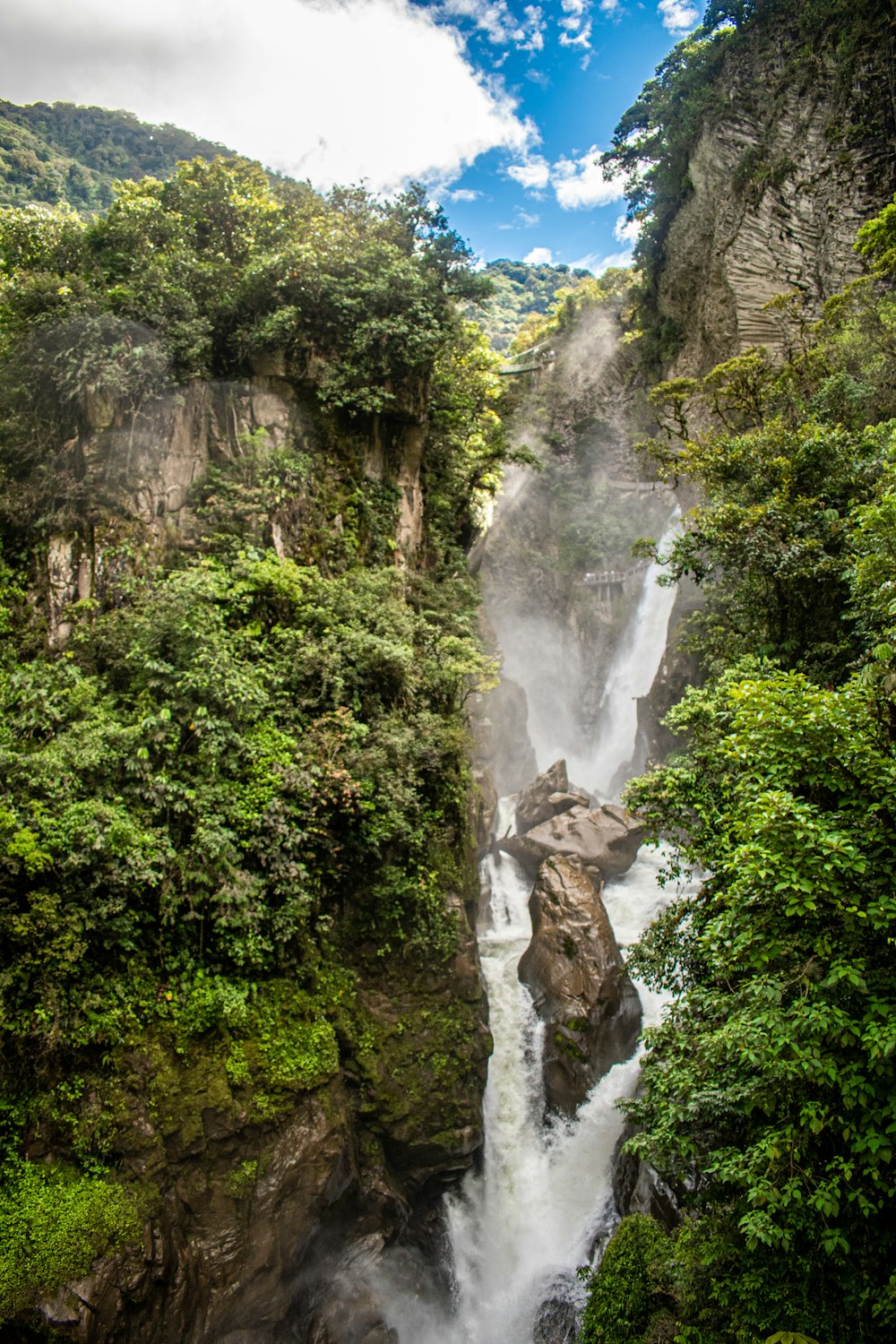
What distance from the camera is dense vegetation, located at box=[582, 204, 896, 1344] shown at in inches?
167

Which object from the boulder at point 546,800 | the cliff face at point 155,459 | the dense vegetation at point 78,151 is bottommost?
the boulder at point 546,800

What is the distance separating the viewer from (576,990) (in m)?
12.7

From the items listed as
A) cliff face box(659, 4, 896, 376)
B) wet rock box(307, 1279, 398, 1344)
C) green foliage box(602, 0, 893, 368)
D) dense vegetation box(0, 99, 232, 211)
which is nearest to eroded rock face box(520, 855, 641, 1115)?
wet rock box(307, 1279, 398, 1344)

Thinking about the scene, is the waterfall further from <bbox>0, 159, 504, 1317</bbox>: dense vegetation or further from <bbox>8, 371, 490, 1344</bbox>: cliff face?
<bbox>8, 371, 490, 1344</bbox>: cliff face

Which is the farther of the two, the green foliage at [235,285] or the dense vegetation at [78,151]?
the dense vegetation at [78,151]

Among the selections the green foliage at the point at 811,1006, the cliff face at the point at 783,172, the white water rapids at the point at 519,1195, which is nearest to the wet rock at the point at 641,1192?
the white water rapids at the point at 519,1195

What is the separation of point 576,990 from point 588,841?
591 cm

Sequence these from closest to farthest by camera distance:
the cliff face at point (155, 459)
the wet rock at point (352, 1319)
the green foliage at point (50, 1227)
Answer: the green foliage at point (50, 1227) → the wet rock at point (352, 1319) → the cliff face at point (155, 459)

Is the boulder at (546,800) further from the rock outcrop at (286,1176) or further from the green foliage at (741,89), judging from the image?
the green foliage at (741,89)

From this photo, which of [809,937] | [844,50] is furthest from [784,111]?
[809,937]

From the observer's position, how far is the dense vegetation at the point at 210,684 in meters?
6.41

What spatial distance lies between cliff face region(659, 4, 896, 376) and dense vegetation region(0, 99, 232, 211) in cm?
Result: 2466

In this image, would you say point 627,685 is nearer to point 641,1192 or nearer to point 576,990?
point 576,990

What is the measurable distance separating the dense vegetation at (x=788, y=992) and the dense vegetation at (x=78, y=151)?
3499cm
